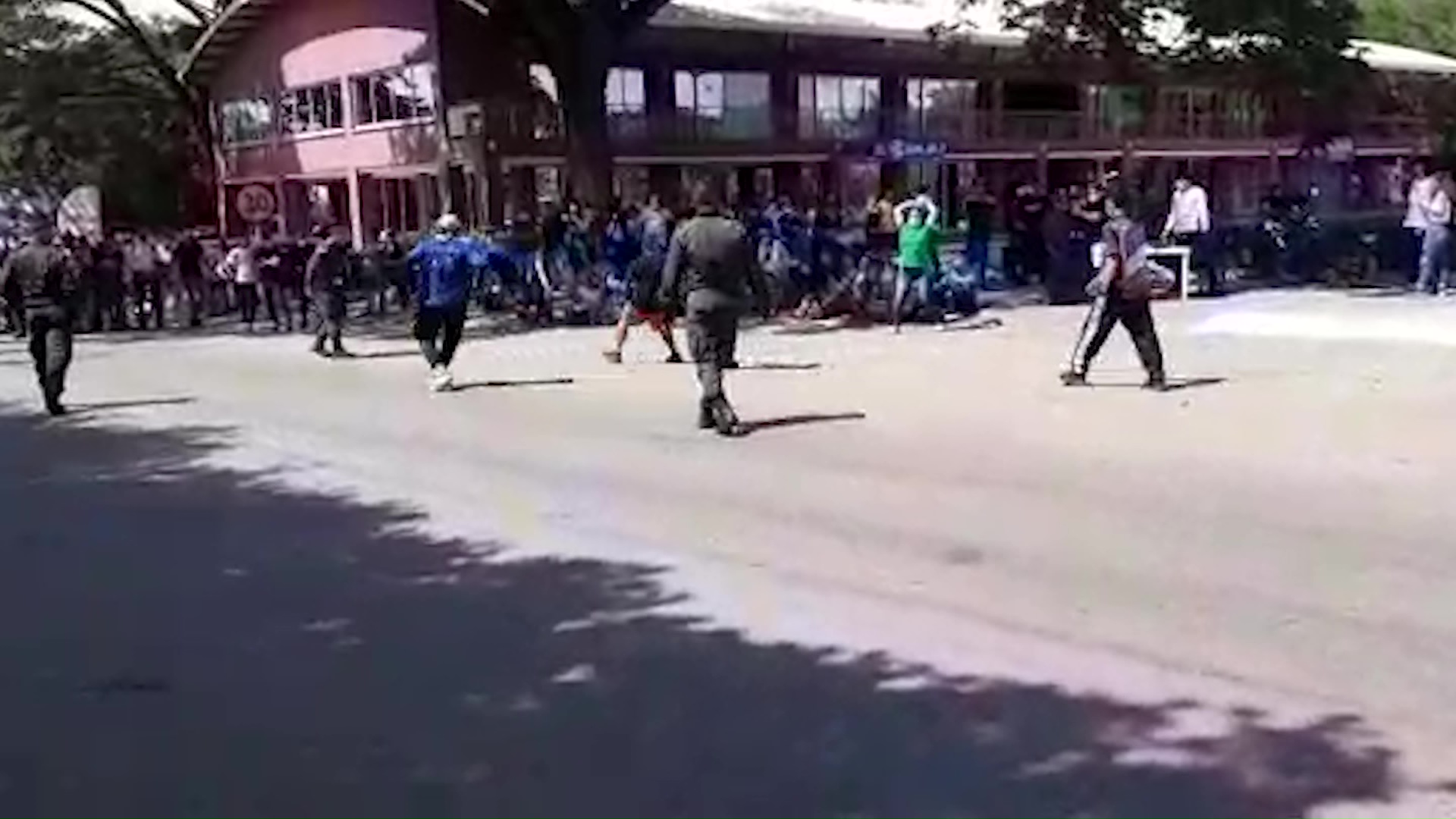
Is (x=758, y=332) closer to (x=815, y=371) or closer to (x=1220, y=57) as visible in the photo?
(x=815, y=371)

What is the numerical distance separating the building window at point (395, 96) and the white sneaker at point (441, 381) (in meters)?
22.1

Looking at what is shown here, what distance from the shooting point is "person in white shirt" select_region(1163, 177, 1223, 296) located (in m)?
22.4

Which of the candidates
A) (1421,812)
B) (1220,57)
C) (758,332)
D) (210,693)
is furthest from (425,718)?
(1220,57)

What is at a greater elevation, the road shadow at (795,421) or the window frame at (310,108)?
the window frame at (310,108)

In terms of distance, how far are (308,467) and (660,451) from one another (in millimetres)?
2207

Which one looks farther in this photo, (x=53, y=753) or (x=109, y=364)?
(x=109, y=364)

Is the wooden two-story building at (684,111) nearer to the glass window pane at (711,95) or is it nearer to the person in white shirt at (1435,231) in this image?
the glass window pane at (711,95)

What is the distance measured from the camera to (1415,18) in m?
58.1

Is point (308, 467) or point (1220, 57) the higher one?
point (1220, 57)

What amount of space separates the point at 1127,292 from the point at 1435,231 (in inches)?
404

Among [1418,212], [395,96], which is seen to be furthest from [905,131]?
[1418,212]

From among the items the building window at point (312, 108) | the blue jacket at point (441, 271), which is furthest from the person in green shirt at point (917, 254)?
the building window at point (312, 108)

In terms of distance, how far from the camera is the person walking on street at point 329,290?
61.2 ft

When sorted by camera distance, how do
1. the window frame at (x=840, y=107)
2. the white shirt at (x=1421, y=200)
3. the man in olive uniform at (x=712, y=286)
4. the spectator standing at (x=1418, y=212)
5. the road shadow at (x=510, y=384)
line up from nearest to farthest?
the man in olive uniform at (x=712, y=286) → the road shadow at (x=510, y=384) → the white shirt at (x=1421, y=200) → the spectator standing at (x=1418, y=212) → the window frame at (x=840, y=107)
